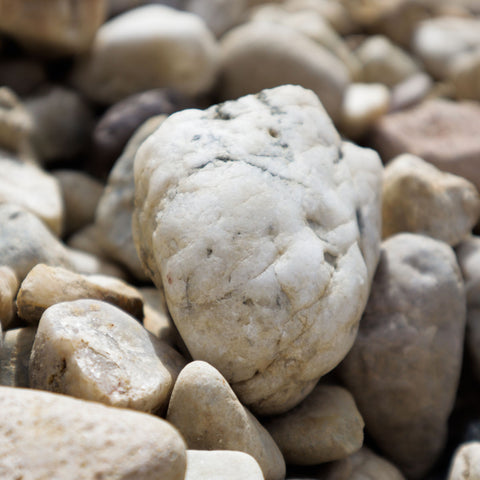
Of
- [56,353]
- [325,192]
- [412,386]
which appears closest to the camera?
[56,353]

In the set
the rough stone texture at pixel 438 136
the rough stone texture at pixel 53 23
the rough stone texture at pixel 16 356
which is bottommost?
the rough stone texture at pixel 438 136

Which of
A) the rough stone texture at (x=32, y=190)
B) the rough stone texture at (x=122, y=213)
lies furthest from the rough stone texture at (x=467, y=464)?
the rough stone texture at (x=32, y=190)

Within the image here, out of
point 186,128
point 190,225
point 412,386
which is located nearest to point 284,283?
point 190,225

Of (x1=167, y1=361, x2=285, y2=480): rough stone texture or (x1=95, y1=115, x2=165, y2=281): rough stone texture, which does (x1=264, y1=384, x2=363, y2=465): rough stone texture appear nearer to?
(x1=167, y1=361, x2=285, y2=480): rough stone texture

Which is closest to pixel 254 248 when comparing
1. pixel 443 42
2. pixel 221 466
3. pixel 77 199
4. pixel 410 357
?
pixel 221 466

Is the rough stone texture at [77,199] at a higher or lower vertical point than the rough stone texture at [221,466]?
lower

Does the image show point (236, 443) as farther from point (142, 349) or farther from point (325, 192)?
point (325, 192)

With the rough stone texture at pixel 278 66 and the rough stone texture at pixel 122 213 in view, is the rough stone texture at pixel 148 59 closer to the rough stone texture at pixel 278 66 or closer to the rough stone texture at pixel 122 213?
the rough stone texture at pixel 278 66
